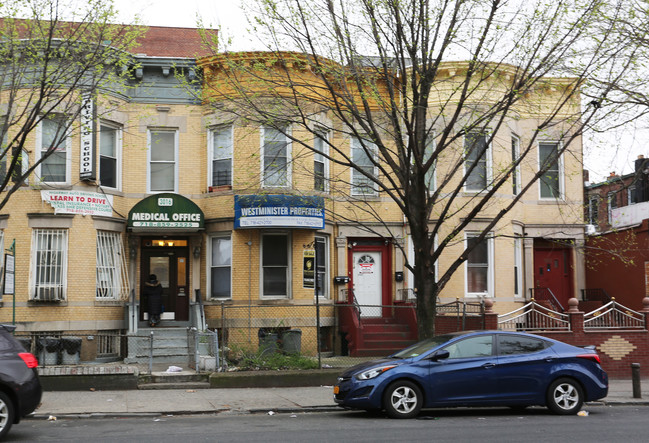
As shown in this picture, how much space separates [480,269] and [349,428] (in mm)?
11878

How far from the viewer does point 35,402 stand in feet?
33.2

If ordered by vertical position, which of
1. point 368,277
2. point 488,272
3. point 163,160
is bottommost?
point 368,277

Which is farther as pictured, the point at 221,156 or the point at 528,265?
the point at 528,265

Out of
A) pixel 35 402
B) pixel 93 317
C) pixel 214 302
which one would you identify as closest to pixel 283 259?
pixel 214 302

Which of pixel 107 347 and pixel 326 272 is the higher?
pixel 326 272

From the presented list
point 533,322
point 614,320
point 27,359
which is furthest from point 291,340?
point 27,359

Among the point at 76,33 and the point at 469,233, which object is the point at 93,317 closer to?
the point at 76,33

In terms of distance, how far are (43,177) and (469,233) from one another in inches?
473

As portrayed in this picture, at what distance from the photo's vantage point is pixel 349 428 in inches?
431

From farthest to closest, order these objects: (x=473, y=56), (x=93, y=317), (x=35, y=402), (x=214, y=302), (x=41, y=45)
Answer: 1. (x=214, y=302)
2. (x=93, y=317)
3. (x=41, y=45)
4. (x=473, y=56)
5. (x=35, y=402)

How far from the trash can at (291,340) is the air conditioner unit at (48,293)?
5.91m

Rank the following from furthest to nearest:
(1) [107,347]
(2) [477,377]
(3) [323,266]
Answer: (3) [323,266] < (1) [107,347] < (2) [477,377]

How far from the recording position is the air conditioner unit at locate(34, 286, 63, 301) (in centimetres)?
1881

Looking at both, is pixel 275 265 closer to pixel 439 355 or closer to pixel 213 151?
pixel 213 151
